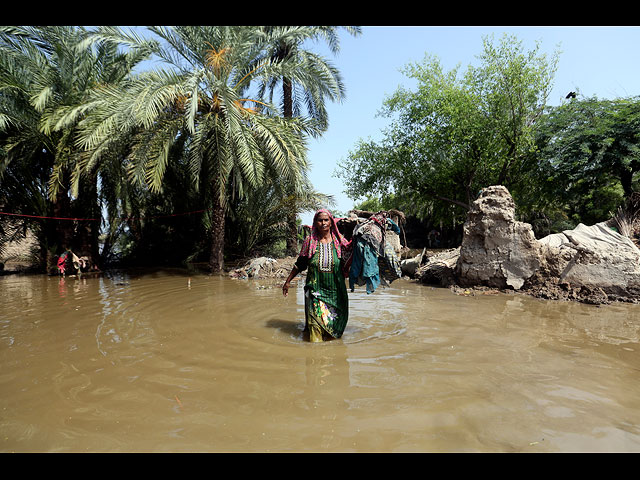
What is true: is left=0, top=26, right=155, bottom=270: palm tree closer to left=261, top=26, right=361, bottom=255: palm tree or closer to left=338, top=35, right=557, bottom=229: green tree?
left=261, top=26, right=361, bottom=255: palm tree

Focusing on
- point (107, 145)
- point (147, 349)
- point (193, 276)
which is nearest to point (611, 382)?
point (147, 349)

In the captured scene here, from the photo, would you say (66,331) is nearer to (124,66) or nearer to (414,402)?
(414,402)

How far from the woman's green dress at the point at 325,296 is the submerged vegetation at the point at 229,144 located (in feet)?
22.0

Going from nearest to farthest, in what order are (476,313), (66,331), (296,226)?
(66,331), (476,313), (296,226)

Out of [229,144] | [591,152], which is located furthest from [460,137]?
[229,144]

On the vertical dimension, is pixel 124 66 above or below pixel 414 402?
above

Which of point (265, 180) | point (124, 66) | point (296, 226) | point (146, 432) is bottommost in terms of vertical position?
point (146, 432)

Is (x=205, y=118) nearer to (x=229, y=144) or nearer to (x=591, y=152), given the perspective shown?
(x=229, y=144)

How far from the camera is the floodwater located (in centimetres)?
218

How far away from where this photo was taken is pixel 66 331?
4625 millimetres

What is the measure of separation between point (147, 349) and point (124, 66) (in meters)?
11.8

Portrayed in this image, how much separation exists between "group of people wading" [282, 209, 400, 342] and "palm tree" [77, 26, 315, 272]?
651cm

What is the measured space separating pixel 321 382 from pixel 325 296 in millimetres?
1277

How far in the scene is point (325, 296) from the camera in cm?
417
